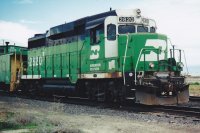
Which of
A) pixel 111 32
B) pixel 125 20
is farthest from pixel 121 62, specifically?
pixel 125 20

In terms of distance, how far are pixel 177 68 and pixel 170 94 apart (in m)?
1.13

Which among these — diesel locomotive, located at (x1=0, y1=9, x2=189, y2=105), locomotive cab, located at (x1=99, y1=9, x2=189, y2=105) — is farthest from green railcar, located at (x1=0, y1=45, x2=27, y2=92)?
locomotive cab, located at (x1=99, y1=9, x2=189, y2=105)

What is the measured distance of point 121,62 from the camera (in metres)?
12.9

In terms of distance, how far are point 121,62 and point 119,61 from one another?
106 millimetres

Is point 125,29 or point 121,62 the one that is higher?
point 125,29

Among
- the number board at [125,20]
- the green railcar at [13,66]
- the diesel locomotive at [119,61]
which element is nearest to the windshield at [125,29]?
the diesel locomotive at [119,61]

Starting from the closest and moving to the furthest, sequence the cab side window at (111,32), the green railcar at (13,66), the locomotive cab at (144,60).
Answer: the locomotive cab at (144,60)
the cab side window at (111,32)
the green railcar at (13,66)

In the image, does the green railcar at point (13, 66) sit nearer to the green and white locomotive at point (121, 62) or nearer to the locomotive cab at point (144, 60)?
the green and white locomotive at point (121, 62)

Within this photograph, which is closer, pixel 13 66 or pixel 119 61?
pixel 119 61

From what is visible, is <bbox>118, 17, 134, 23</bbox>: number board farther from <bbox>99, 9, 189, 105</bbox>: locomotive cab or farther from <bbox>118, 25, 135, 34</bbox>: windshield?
<bbox>118, 25, 135, 34</bbox>: windshield

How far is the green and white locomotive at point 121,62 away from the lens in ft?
40.4

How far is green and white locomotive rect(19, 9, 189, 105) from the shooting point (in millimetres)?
12328

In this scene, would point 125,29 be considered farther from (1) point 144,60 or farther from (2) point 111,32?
(1) point 144,60

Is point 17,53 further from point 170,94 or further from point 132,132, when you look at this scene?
point 132,132
